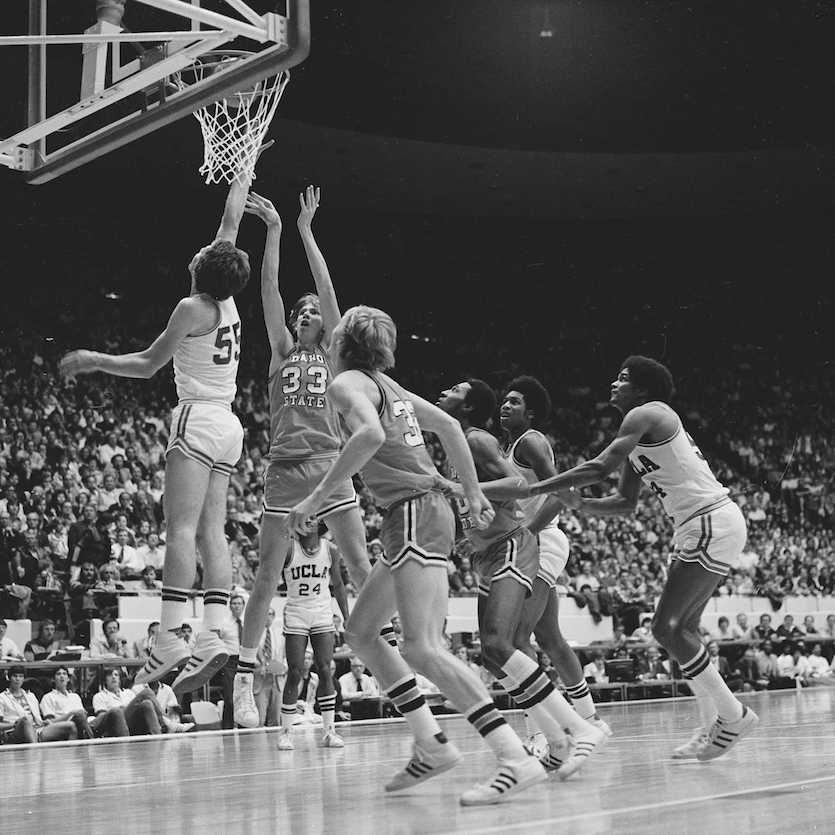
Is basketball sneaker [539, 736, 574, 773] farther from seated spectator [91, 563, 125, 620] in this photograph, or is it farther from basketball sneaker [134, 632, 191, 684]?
seated spectator [91, 563, 125, 620]

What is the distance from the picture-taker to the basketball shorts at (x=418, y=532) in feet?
16.7

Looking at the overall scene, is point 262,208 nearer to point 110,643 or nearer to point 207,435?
point 207,435

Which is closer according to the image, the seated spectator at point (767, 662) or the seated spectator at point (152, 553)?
the seated spectator at point (152, 553)

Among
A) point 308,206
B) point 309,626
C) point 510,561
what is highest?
point 308,206

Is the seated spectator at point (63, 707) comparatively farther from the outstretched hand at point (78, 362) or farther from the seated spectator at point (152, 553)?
the outstretched hand at point (78, 362)

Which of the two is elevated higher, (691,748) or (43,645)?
(43,645)

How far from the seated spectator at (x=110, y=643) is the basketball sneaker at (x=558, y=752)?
6.62m

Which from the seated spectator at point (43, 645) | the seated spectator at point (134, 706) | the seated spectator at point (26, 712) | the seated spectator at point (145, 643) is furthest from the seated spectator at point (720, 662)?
the seated spectator at point (26, 712)

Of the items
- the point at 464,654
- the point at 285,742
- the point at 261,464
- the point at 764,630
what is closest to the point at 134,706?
the point at 285,742

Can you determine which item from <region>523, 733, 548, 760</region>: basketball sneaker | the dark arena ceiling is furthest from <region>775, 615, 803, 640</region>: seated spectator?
<region>523, 733, 548, 760</region>: basketball sneaker

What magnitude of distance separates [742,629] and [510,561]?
13095mm

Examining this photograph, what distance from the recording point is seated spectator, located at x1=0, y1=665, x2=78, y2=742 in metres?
10.3

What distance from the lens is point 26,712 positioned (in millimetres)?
10344

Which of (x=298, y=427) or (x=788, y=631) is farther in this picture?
(x=788, y=631)
